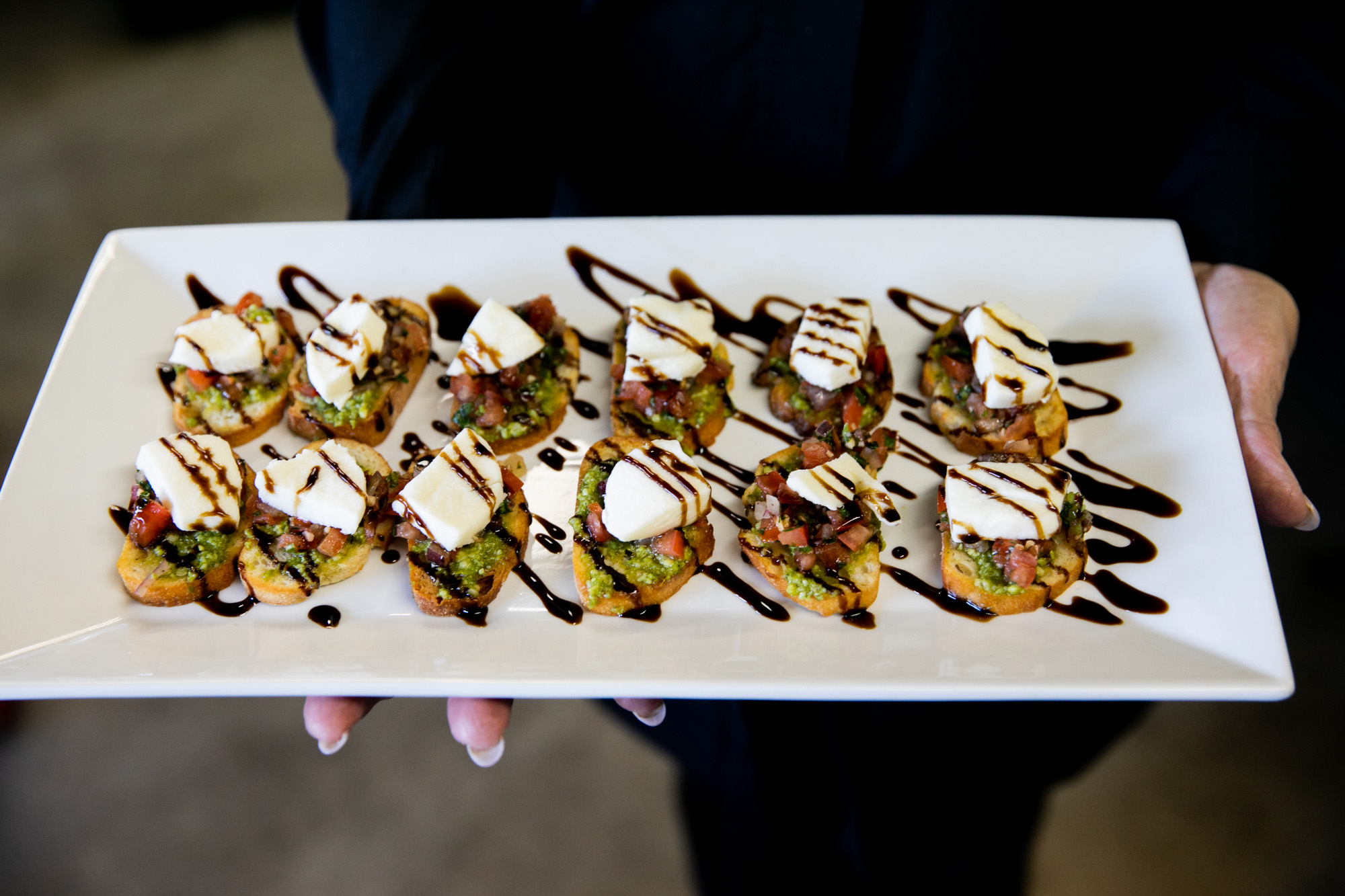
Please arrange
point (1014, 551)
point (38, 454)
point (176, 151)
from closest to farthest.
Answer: point (1014, 551), point (38, 454), point (176, 151)

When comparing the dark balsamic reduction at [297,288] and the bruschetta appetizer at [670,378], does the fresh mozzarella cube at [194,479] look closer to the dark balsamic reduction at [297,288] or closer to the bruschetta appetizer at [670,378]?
the dark balsamic reduction at [297,288]

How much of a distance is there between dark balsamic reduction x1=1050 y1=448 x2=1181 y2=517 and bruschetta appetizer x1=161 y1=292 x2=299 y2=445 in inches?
100

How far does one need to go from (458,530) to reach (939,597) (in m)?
1.38

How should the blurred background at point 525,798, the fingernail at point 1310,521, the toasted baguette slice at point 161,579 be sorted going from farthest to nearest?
the blurred background at point 525,798 → the fingernail at point 1310,521 → the toasted baguette slice at point 161,579

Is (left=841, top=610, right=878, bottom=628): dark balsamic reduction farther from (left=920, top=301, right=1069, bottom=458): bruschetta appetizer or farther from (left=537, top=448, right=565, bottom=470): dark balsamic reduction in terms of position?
(left=537, top=448, right=565, bottom=470): dark balsamic reduction

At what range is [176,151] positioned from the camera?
6508 mm

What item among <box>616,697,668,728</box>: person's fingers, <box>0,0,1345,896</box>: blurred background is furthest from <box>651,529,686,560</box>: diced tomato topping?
<box>0,0,1345,896</box>: blurred background

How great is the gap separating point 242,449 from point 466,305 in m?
0.88

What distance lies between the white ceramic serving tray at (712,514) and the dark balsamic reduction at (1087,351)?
0.09 feet

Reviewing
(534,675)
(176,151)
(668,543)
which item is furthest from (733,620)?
(176,151)

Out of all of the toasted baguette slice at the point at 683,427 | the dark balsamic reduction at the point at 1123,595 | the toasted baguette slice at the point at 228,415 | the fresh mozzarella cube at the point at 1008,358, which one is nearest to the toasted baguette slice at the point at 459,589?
the toasted baguette slice at the point at 683,427

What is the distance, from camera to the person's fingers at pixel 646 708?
91.7 inches

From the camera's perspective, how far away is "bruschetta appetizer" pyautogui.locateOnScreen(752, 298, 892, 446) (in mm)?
2746

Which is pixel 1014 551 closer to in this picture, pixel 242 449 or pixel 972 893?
pixel 972 893
